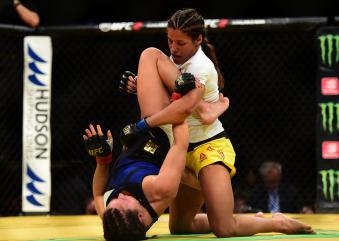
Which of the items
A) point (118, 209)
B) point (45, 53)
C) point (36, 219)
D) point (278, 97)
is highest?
point (45, 53)

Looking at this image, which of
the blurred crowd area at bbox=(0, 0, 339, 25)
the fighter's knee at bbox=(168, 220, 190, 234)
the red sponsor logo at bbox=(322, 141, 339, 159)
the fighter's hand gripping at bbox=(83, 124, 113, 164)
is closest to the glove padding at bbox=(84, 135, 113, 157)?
the fighter's hand gripping at bbox=(83, 124, 113, 164)

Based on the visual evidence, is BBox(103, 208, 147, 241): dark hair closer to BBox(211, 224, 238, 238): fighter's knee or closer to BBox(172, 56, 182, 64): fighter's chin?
BBox(211, 224, 238, 238): fighter's knee

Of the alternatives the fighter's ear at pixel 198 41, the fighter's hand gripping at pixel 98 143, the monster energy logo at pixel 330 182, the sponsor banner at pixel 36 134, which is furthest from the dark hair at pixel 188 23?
the sponsor banner at pixel 36 134

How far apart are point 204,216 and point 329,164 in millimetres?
1624

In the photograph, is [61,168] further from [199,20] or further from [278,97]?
[199,20]

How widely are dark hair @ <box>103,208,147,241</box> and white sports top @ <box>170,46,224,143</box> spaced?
0.63 meters

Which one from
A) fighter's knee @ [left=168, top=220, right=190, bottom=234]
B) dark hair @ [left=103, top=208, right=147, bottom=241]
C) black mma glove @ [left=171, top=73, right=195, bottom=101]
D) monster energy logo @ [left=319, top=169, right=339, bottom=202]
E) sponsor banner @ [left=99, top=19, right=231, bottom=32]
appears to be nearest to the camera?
dark hair @ [left=103, top=208, right=147, bottom=241]

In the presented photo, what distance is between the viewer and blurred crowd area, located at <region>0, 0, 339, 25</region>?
611cm

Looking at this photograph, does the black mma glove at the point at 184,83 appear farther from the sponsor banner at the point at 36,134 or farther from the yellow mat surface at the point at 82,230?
the sponsor banner at the point at 36,134

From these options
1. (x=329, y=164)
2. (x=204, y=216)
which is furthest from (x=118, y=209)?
(x=329, y=164)

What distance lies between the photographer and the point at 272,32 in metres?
5.40

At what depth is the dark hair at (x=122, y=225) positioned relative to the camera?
2824mm

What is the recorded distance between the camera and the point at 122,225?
2.83m

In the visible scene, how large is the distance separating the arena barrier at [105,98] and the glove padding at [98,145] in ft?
6.78
